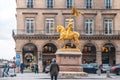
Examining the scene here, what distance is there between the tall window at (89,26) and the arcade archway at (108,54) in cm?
375

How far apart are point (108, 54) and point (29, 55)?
46.3ft

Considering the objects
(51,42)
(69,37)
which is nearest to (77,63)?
(69,37)

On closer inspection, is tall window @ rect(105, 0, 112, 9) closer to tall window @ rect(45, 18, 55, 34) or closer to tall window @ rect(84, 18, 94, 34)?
tall window @ rect(84, 18, 94, 34)

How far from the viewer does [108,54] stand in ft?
288

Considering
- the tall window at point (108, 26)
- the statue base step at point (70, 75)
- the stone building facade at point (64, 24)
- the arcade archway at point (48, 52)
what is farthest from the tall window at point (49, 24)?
the statue base step at point (70, 75)

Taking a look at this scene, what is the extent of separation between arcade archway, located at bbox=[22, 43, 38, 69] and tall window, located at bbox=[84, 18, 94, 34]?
31.6 ft

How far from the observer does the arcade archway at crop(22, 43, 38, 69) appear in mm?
86688

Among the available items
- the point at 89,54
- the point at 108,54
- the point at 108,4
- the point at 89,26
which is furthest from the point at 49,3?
the point at 108,54

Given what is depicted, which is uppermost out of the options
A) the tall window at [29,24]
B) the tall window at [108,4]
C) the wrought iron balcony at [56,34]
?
the tall window at [108,4]

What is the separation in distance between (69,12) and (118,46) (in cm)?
1045

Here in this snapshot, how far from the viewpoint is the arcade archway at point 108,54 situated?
8681cm

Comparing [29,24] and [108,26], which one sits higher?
[29,24]

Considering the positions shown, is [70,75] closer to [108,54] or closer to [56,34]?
[56,34]

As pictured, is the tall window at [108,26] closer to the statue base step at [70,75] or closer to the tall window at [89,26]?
the tall window at [89,26]
